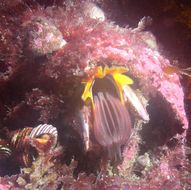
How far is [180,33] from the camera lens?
3.65 m

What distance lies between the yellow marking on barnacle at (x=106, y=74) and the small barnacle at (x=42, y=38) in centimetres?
42

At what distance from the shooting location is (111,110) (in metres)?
3.12

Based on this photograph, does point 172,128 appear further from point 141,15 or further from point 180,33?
point 141,15

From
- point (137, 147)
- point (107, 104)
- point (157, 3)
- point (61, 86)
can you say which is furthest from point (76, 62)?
point (157, 3)

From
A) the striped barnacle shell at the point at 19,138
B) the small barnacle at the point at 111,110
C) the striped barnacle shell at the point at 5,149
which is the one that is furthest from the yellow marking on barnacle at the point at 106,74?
the striped barnacle shell at the point at 5,149

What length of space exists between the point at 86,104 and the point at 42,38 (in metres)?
0.72

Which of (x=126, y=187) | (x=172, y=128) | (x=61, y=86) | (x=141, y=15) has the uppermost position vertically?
(x=141, y=15)

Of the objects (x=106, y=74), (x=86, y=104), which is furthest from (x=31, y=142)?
→ (x=106, y=74)

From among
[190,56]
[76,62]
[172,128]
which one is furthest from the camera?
[190,56]

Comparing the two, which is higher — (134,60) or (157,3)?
(157,3)

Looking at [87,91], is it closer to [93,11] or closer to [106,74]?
[106,74]

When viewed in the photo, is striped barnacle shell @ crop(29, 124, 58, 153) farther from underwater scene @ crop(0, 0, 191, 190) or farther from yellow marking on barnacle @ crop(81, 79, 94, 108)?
yellow marking on barnacle @ crop(81, 79, 94, 108)

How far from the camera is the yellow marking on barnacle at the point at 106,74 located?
2855mm

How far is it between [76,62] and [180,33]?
140cm
